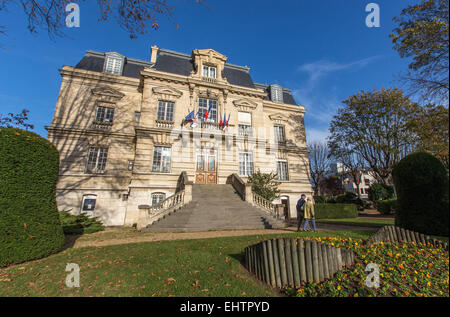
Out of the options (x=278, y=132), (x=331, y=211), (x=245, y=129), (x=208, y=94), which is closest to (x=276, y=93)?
(x=278, y=132)

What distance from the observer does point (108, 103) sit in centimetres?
1766

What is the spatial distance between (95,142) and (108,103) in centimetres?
389

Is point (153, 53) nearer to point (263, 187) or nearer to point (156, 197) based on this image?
point (156, 197)

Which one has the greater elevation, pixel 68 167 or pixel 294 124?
pixel 294 124

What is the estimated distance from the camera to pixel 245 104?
19.8 meters

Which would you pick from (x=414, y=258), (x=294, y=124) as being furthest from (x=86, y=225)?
(x=294, y=124)

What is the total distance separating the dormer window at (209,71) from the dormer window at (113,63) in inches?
326

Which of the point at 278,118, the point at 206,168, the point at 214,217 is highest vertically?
the point at 278,118

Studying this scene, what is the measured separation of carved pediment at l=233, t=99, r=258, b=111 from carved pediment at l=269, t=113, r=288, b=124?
3098 millimetres

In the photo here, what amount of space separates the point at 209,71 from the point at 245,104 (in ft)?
16.4

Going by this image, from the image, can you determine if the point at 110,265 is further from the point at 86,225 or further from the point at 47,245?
the point at 86,225

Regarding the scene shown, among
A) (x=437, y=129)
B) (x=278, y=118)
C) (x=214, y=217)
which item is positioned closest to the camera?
(x=437, y=129)

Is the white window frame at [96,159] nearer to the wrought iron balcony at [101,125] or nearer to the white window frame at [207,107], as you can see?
the wrought iron balcony at [101,125]

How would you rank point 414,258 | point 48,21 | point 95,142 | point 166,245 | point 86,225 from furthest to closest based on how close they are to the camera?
point 95,142 → point 86,225 → point 166,245 → point 414,258 → point 48,21
